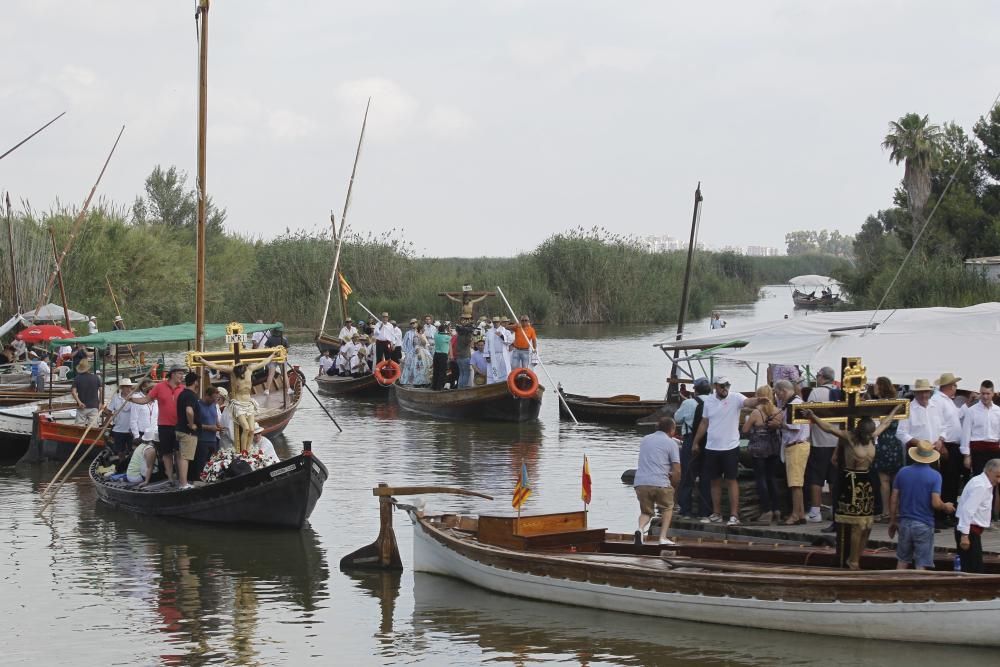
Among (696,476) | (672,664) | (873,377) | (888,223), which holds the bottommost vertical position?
(672,664)

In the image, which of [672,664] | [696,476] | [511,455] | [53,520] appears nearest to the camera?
[672,664]

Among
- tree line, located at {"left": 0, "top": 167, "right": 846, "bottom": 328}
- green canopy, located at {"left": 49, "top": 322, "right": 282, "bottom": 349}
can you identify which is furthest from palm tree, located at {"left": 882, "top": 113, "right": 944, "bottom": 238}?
green canopy, located at {"left": 49, "top": 322, "right": 282, "bottom": 349}

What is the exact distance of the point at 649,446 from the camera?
12.7 meters

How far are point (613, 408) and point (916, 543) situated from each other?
51.6 ft

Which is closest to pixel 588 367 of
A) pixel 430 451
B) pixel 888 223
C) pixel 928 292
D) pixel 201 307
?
pixel 928 292

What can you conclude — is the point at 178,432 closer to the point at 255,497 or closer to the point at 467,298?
the point at 255,497

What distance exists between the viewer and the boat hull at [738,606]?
10.2 meters

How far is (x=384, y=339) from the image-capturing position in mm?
32875

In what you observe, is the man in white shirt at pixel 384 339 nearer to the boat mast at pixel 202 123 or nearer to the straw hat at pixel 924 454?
the boat mast at pixel 202 123

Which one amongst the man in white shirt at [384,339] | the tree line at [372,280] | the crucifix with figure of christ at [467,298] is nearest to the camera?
the crucifix with figure of christ at [467,298]

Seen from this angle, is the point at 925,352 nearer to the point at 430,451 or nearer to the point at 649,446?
the point at 649,446

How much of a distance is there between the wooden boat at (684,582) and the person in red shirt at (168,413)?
3.62 metres

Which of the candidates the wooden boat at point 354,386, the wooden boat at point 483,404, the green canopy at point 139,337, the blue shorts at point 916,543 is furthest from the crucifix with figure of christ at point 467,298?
the blue shorts at point 916,543

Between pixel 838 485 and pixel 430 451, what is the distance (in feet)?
43.1
